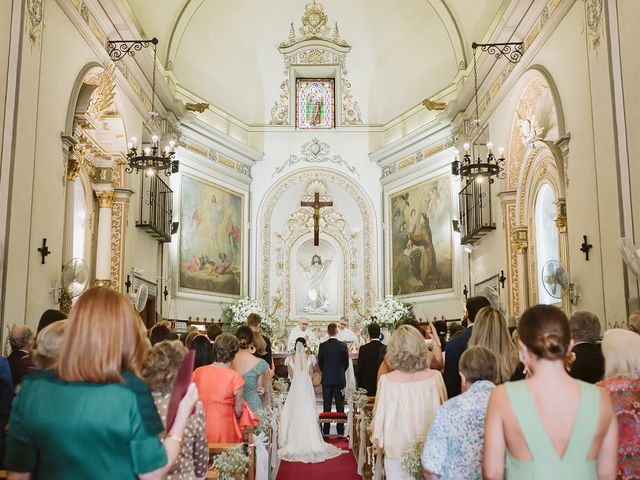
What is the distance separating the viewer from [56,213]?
10164 mm

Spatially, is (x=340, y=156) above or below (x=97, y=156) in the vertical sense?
above

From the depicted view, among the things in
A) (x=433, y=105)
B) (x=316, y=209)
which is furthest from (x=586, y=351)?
(x=316, y=209)

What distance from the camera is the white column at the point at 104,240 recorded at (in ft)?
44.5

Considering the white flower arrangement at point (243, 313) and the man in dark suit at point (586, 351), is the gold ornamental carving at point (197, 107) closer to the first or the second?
the white flower arrangement at point (243, 313)

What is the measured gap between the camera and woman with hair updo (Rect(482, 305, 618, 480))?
2869 millimetres

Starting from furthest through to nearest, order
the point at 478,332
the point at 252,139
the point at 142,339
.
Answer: the point at 252,139 < the point at 478,332 < the point at 142,339

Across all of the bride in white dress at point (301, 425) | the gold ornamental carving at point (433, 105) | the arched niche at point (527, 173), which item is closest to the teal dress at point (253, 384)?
the bride in white dress at point (301, 425)

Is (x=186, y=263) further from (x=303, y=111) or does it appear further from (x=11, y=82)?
(x=11, y=82)

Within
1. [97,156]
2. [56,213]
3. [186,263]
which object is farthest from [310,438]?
[186,263]

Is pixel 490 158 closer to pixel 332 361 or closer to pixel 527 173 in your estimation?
pixel 527 173

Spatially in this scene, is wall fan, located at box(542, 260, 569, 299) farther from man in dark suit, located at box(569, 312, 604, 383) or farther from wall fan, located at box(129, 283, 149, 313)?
wall fan, located at box(129, 283, 149, 313)

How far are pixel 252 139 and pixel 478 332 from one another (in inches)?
670

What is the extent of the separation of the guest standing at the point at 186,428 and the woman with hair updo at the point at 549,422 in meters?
1.44

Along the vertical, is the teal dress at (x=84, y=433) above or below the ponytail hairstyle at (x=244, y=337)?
below
